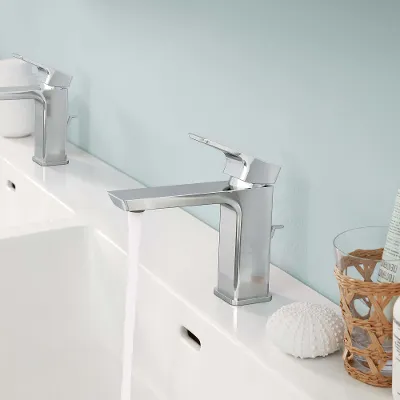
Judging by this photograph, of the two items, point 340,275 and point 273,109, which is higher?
point 273,109

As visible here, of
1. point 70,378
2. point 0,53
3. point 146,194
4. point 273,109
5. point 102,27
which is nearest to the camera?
point 146,194

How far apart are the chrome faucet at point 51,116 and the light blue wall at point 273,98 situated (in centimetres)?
8

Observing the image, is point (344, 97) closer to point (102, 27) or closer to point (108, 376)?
point (108, 376)

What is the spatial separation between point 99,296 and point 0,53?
94cm

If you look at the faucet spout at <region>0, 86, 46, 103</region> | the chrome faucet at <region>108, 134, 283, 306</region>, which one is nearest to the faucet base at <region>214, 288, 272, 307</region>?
the chrome faucet at <region>108, 134, 283, 306</region>

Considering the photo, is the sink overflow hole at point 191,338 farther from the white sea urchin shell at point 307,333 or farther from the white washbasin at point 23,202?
the white washbasin at point 23,202

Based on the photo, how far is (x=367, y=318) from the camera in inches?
32.6

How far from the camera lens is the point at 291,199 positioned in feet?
3.58

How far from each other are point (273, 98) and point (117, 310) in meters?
0.35

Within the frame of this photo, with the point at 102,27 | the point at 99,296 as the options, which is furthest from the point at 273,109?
the point at 102,27

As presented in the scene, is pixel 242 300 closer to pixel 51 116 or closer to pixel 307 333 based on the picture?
pixel 307 333

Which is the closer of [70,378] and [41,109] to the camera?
[70,378]

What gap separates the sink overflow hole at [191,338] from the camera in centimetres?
102

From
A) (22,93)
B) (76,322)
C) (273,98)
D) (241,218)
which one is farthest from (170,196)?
(22,93)
